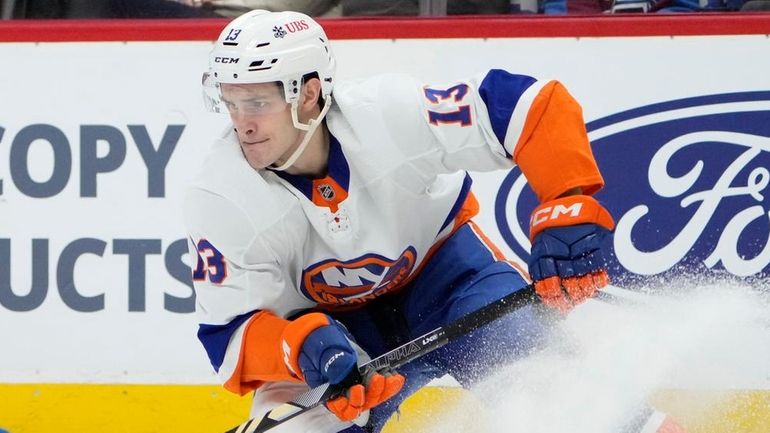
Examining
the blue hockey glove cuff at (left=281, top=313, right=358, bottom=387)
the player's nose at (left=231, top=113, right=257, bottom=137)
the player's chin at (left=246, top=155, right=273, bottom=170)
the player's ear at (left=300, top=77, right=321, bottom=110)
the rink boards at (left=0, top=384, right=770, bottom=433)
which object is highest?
the player's ear at (left=300, top=77, right=321, bottom=110)

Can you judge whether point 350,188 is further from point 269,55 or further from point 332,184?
point 269,55

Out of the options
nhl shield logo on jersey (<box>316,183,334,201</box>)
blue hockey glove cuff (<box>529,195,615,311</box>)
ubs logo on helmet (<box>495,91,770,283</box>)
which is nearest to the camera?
blue hockey glove cuff (<box>529,195,615,311</box>)

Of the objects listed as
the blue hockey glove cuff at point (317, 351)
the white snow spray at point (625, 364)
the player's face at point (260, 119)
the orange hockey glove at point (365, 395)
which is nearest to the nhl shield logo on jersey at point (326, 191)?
the player's face at point (260, 119)

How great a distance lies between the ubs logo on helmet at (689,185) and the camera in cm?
331

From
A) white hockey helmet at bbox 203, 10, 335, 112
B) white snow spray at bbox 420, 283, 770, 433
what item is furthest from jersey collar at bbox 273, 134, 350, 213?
white snow spray at bbox 420, 283, 770, 433

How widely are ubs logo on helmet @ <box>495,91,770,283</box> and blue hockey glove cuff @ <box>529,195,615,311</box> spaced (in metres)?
1.04

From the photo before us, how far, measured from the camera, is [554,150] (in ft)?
7.73

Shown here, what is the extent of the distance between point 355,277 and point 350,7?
1069mm

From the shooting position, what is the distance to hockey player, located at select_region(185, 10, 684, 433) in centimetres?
236

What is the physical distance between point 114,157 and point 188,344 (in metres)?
0.50

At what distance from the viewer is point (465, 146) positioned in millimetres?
2451

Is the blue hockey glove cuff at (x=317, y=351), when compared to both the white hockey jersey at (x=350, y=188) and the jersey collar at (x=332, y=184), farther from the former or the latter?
the jersey collar at (x=332, y=184)

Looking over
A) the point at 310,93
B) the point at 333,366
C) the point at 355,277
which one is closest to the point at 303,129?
the point at 310,93

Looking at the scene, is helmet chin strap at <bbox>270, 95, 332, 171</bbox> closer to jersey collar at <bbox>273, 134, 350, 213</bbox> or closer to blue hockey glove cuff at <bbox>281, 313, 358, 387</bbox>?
jersey collar at <bbox>273, 134, 350, 213</bbox>
